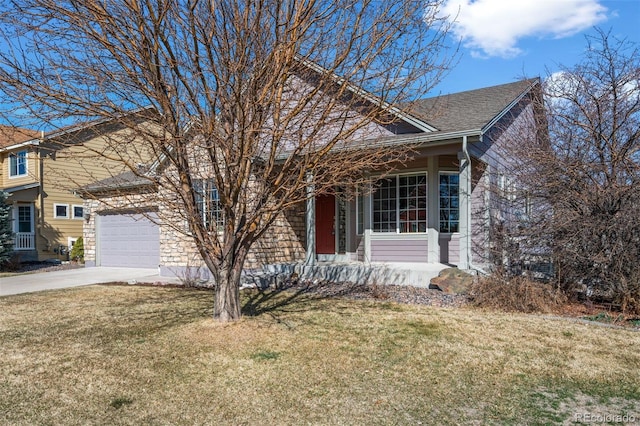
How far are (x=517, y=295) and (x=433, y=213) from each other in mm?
3651

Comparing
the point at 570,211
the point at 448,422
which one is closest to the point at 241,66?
the point at 448,422

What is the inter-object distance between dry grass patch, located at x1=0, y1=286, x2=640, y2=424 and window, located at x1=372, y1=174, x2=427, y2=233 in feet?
13.3

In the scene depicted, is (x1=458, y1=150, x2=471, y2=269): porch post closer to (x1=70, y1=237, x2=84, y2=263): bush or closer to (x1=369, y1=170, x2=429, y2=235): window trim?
(x1=369, y1=170, x2=429, y2=235): window trim

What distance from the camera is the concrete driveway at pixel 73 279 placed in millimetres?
11401

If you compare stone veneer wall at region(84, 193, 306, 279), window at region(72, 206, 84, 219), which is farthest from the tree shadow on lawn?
window at region(72, 206, 84, 219)

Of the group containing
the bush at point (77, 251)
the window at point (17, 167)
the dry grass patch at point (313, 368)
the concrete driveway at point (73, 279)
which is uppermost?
the window at point (17, 167)

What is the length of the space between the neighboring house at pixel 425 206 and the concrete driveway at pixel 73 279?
0.78 metres

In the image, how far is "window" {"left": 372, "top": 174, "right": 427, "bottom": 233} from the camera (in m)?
11.2

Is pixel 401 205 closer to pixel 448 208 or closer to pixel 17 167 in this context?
pixel 448 208

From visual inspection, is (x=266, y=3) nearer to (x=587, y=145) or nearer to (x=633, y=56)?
(x=587, y=145)

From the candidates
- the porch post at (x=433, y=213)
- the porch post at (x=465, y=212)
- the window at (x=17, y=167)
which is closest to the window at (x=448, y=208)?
the porch post at (x=433, y=213)

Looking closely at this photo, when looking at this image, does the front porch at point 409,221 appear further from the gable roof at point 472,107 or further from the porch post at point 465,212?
the gable roof at point 472,107

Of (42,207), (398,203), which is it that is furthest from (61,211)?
(398,203)

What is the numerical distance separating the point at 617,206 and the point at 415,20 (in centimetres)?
459
